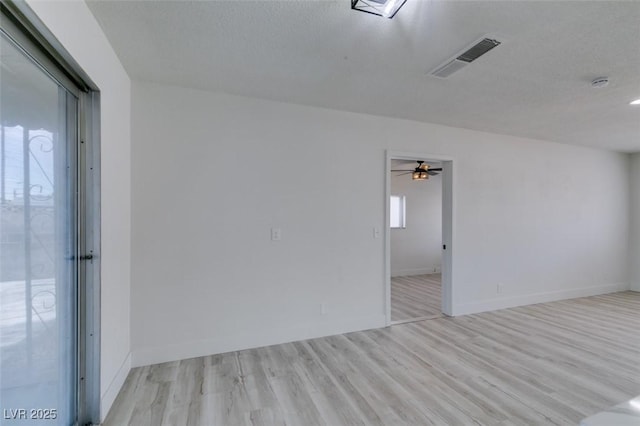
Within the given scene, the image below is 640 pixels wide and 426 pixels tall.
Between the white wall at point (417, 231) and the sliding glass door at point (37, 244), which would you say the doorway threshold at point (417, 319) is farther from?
the sliding glass door at point (37, 244)

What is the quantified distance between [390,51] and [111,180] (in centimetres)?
225

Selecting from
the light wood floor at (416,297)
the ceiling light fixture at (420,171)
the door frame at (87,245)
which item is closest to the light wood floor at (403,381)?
the door frame at (87,245)

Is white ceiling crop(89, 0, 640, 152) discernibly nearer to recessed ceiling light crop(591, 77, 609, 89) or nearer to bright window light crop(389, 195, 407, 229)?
recessed ceiling light crop(591, 77, 609, 89)

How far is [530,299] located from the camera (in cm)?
453

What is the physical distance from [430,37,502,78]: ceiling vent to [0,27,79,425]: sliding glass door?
8.28 feet

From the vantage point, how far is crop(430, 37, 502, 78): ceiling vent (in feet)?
6.44

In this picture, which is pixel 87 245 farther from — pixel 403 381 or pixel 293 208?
pixel 403 381

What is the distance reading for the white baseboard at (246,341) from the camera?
2.64m

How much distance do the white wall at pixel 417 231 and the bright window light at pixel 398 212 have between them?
0.31ft

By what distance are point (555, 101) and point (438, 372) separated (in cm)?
295

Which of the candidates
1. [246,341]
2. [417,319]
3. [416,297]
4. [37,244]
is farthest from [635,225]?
[37,244]

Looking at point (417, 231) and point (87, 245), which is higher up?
point (87, 245)

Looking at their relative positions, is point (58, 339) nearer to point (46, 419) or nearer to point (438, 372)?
point (46, 419)

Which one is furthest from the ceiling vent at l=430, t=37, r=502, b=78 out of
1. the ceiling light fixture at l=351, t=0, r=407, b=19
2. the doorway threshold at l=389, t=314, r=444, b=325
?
the doorway threshold at l=389, t=314, r=444, b=325
